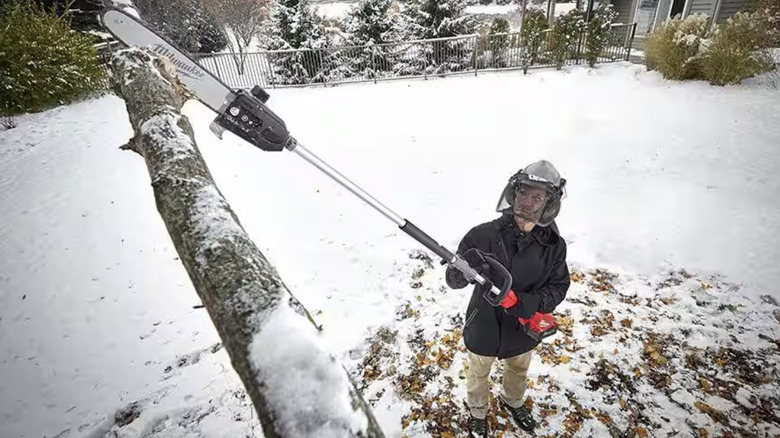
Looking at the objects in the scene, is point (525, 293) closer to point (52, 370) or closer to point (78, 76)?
point (52, 370)

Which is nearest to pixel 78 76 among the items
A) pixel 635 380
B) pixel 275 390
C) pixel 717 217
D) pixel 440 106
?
pixel 440 106

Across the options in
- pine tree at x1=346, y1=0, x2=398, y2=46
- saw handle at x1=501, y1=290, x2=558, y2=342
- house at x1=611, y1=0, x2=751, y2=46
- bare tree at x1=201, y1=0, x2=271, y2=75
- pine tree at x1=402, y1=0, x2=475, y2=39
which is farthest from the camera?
bare tree at x1=201, y1=0, x2=271, y2=75

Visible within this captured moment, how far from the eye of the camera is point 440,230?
5.34m

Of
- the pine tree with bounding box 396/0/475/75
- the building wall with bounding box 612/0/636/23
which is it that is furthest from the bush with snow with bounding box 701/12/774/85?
the building wall with bounding box 612/0/636/23

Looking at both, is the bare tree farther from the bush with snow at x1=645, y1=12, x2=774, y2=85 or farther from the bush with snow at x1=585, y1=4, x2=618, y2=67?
the bush with snow at x1=645, y1=12, x2=774, y2=85

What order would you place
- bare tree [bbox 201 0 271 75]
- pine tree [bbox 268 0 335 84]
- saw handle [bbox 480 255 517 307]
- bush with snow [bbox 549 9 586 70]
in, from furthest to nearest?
bare tree [bbox 201 0 271 75] → pine tree [bbox 268 0 335 84] → bush with snow [bbox 549 9 586 70] → saw handle [bbox 480 255 517 307]

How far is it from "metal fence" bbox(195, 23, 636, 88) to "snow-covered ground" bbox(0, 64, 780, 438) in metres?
4.21

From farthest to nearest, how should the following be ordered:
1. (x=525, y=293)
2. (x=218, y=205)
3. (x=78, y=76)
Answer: (x=78, y=76)
(x=525, y=293)
(x=218, y=205)

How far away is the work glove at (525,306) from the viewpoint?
7.20ft

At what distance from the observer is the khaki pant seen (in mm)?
2545

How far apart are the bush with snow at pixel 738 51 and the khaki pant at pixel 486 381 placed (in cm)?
1004

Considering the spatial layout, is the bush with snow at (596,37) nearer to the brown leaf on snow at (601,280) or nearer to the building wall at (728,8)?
the building wall at (728,8)

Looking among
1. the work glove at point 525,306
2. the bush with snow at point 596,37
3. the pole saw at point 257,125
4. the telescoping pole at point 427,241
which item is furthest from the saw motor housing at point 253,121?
the bush with snow at point 596,37

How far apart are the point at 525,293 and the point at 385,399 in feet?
5.29
